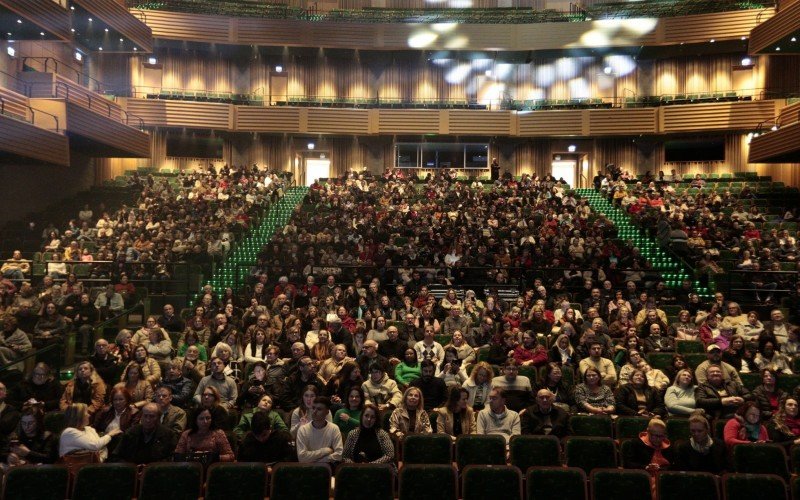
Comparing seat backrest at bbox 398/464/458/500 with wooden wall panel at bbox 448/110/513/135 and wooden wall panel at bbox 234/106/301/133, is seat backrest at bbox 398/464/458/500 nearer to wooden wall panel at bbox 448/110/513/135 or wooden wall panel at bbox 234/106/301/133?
wooden wall panel at bbox 448/110/513/135

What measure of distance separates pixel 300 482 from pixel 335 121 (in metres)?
21.8

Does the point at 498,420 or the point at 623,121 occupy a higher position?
the point at 623,121

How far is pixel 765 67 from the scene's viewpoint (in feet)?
82.7

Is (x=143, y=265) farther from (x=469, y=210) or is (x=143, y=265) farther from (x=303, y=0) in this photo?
(x=303, y=0)

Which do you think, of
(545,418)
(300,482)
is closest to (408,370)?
(545,418)

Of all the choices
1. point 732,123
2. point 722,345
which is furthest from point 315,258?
point 732,123

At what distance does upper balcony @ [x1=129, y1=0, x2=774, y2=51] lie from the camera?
83.7 feet

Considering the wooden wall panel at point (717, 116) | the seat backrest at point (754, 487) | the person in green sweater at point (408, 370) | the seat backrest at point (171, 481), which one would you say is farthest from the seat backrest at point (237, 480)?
the wooden wall panel at point (717, 116)

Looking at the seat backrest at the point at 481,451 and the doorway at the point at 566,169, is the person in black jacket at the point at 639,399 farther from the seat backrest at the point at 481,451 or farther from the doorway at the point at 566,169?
the doorway at the point at 566,169

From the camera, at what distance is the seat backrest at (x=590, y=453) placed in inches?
254

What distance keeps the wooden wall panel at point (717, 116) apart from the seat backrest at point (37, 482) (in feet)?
77.4

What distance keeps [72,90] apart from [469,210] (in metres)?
9.65

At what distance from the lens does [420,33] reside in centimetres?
2669

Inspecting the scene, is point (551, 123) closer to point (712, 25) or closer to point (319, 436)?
point (712, 25)
